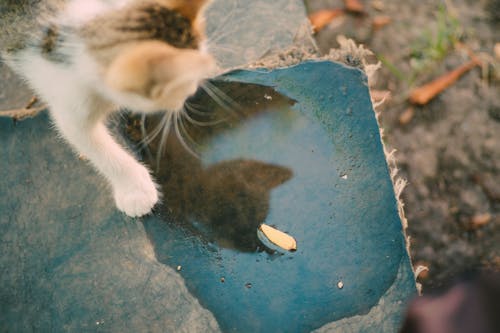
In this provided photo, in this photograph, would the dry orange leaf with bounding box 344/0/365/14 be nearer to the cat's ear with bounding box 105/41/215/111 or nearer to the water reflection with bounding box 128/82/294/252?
the water reflection with bounding box 128/82/294/252

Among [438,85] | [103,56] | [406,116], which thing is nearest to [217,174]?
[103,56]

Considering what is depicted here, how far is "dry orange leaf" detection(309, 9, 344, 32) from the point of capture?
140 centimetres

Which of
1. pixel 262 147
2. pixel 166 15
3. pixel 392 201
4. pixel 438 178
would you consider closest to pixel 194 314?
pixel 262 147

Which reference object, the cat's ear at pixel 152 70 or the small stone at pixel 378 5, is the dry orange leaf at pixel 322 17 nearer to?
the small stone at pixel 378 5

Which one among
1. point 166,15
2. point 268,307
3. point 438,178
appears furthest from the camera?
point 438,178

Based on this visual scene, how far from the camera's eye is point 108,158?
94 cm

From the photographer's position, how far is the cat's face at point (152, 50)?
1.72 ft

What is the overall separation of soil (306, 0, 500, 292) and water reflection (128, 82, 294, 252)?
17.4 inches

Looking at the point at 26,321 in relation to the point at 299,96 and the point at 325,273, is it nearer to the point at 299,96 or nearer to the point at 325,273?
the point at 325,273

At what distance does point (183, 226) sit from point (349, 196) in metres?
0.47

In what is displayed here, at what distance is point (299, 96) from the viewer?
45.4 inches

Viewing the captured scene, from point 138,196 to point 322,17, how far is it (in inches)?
36.5

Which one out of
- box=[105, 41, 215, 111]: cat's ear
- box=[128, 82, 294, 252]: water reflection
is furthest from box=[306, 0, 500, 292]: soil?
box=[105, 41, 215, 111]: cat's ear

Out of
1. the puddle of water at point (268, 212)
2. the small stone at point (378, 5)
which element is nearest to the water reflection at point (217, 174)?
the puddle of water at point (268, 212)
